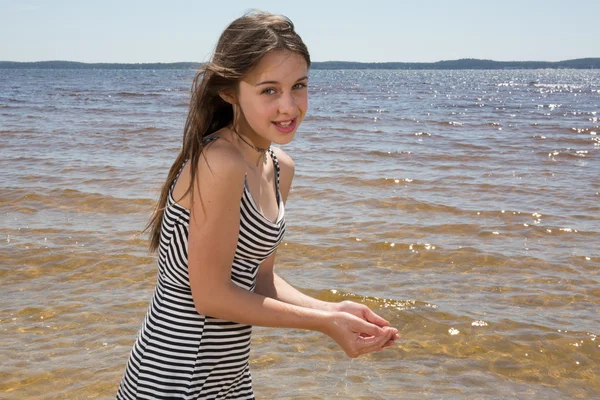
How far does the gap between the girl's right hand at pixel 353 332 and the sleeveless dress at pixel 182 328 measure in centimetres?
30

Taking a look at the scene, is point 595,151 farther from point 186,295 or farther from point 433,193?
point 186,295

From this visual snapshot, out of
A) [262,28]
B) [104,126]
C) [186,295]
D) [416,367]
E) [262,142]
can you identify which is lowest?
[104,126]

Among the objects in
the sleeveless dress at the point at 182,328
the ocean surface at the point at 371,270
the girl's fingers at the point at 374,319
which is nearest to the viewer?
the sleeveless dress at the point at 182,328

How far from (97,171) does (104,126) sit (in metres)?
8.25

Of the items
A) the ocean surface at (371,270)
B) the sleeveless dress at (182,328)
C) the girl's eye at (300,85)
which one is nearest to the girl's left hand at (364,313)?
the sleeveless dress at (182,328)

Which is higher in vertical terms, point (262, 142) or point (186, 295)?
point (262, 142)

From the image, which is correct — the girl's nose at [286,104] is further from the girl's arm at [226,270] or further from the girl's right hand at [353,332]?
the girl's right hand at [353,332]

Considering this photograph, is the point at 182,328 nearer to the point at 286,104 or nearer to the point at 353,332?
the point at 353,332

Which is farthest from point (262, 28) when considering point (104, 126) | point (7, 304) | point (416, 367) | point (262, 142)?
point (104, 126)

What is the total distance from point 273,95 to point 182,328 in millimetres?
726

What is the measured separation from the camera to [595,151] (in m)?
14.4

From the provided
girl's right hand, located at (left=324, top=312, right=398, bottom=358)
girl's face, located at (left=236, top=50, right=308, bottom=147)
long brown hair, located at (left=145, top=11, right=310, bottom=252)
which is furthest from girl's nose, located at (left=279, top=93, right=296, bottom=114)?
girl's right hand, located at (left=324, top=312, right=398, bottom=358)

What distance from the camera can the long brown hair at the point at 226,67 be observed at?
6.89 ft

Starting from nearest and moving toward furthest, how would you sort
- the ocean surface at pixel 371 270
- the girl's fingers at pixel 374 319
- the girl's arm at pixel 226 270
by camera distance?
the girl's arm at pixel 226 270 < the girl's fingers at pixel 374 319 < the ocean surface at pixel 371 270
